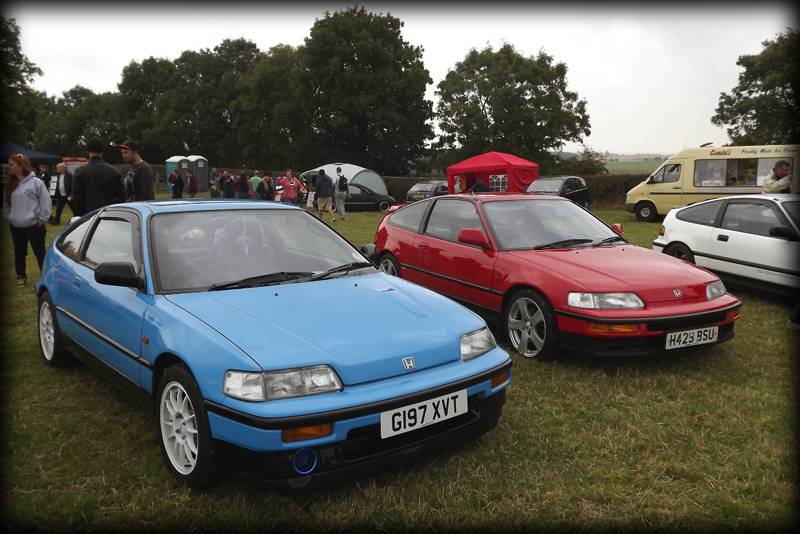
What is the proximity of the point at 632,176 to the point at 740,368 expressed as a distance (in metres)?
24.7

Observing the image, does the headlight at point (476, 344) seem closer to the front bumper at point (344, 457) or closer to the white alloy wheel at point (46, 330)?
the front bumper at point (344, 457)

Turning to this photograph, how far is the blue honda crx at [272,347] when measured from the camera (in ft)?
8.07

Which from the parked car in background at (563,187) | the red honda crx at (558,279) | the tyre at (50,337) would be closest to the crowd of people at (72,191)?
the red honda crx at (558,279)

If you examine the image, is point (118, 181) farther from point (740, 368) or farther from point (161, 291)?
point (740, 368)

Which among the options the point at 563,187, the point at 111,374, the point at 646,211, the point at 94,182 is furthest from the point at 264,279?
the point at 563,187

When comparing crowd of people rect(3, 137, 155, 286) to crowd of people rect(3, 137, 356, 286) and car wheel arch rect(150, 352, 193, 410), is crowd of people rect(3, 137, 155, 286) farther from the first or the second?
car wheel arch rect(150, 352, 193, 410)

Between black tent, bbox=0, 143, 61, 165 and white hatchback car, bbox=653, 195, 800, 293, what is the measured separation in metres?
22.7

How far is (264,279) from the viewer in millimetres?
3332

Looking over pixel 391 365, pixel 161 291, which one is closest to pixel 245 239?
pixel 161 291

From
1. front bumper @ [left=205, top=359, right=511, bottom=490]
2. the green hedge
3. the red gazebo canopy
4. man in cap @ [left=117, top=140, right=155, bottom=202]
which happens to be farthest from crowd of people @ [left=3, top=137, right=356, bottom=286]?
the green hedge

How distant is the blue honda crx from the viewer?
246 centimetres

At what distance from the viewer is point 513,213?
568cm

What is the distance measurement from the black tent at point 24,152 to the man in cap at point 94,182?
17.9 m

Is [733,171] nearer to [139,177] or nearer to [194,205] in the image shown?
[139,177]
